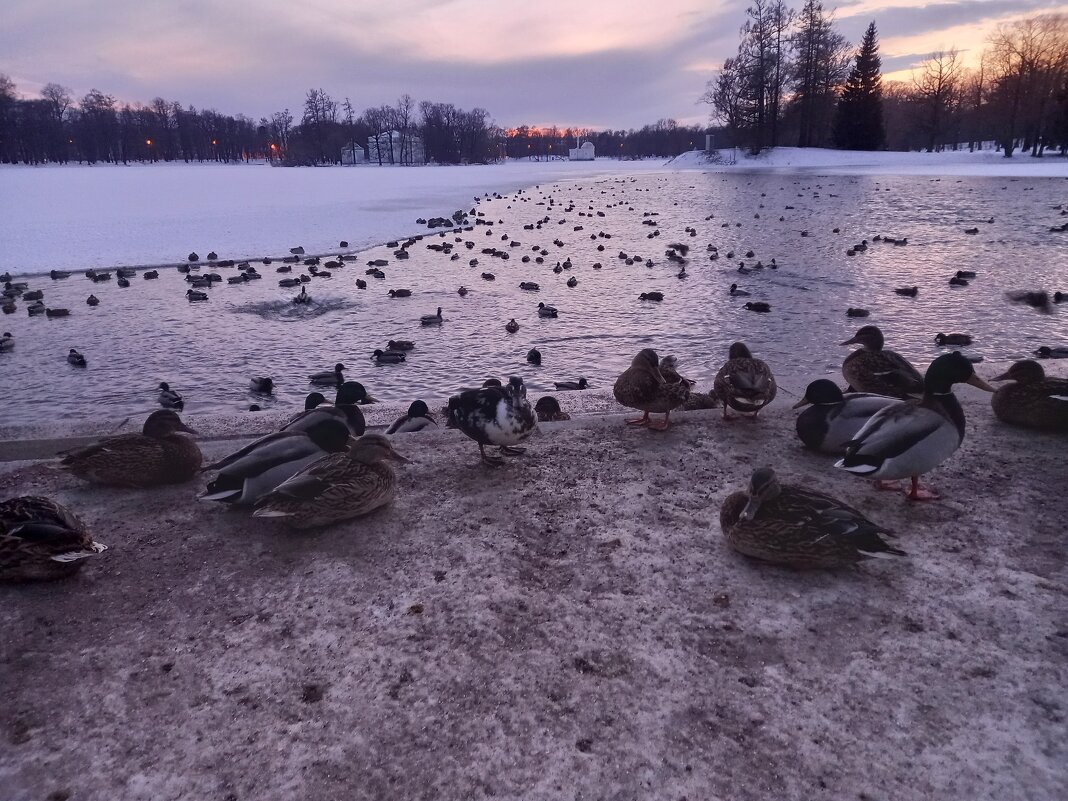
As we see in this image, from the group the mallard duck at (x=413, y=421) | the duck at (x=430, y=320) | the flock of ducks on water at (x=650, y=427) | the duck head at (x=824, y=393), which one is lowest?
the mallard duck at (x=413, y=421)

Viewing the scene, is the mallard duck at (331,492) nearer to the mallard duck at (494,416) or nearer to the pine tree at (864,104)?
the mallard duck at (494,416)

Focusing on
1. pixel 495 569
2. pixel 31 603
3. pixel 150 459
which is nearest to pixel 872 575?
pixel 495 569

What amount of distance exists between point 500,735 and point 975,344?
8390 mm

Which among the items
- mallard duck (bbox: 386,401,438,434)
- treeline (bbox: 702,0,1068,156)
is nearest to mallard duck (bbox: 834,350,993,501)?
mallard duck (bbox: 386,401,438,434)

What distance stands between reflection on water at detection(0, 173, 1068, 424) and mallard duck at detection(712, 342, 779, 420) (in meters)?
1.22

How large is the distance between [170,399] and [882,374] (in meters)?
6.65

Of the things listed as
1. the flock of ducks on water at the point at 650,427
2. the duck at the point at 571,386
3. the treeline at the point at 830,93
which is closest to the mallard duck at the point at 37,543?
the flock of ducks on water at the point at 650,427

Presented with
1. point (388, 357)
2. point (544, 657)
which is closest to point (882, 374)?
point (544, 657)

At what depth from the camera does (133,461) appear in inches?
164

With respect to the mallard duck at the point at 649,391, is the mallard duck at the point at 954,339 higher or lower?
lower

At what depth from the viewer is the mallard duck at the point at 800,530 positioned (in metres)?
3.01

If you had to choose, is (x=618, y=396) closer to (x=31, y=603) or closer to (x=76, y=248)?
(x=31, y=603)

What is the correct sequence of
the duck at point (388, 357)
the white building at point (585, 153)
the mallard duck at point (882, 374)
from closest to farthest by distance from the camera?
the mallard duck at point (882, 374) < the duck at point (388, 357) < the white building at point (585, 153)

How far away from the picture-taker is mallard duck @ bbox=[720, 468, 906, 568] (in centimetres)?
301
